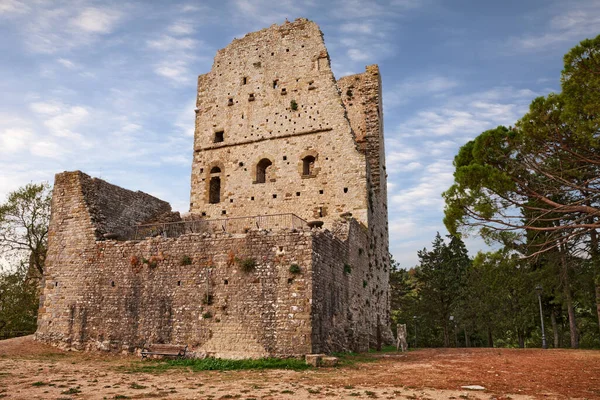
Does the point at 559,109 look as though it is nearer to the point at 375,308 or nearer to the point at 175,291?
the point at 375,308

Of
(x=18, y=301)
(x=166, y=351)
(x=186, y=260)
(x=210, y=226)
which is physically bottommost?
(x=166, y=351)

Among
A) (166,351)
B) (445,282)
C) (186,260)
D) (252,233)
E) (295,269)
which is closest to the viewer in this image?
(295,269)

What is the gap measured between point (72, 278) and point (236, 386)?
11.2 metres

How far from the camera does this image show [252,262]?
48.8 ft

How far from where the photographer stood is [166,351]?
14758 millimetres

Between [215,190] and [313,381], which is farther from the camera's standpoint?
[215,190]

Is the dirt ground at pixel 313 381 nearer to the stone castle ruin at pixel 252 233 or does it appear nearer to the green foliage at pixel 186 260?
the stone castle ruin at pixel 252 233

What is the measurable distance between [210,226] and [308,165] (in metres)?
5.28

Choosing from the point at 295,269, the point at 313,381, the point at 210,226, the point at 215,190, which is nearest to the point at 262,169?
the point at 215,190

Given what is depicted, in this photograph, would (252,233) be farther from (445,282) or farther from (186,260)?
(445,282)

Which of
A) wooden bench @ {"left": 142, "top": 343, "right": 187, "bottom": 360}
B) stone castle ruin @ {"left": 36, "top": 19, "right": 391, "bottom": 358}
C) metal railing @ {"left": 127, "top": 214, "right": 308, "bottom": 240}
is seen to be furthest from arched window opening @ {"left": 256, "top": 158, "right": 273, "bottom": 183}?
wooden bench @ {"left": 142, "top": 343, "right": 187, "bottom": 360}

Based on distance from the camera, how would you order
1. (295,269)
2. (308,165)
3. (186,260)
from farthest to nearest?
(308,165)
(186,260)
(295,269)

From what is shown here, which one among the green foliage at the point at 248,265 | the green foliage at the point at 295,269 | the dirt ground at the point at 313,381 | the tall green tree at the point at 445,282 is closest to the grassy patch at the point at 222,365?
the dirt ground at the point at 313,381

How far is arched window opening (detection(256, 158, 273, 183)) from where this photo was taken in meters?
22.1
